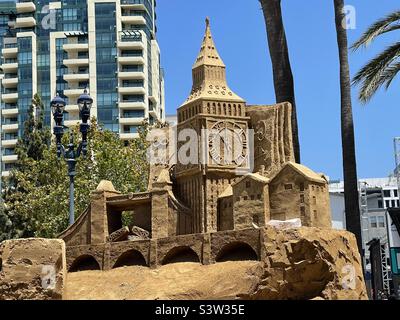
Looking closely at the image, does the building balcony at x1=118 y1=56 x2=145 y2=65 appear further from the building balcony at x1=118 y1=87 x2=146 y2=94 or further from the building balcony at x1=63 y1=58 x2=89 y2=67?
the building balcony at x1=63 y1=58 x2=89 y2=67

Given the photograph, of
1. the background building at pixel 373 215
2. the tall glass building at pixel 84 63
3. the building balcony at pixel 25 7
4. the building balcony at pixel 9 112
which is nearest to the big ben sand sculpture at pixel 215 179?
the background building at pixel 373 215

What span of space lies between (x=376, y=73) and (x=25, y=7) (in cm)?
6377

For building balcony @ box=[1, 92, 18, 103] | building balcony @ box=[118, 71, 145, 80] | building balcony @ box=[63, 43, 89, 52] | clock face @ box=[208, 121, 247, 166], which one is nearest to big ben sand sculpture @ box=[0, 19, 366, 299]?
clock face @ box=[208, 121, 247, 166]

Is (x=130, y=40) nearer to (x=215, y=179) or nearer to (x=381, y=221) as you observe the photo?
(x=381, y=221)

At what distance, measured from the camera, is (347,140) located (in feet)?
76.2

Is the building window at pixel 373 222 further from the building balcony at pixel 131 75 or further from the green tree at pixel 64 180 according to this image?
the building balcony at pixel 131 75

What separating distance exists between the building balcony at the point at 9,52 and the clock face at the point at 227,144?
61.4m

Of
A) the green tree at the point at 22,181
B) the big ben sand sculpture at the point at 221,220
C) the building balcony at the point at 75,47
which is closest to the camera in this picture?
the big ben sand sculpture at the point at 221,220

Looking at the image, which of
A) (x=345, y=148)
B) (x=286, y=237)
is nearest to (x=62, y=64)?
(x=345, y=148)

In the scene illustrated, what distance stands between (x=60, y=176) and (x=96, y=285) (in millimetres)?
16894

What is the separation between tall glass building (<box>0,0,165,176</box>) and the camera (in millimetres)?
74438

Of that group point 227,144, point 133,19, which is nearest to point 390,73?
point 227,144

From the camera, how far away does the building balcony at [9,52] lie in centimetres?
7756

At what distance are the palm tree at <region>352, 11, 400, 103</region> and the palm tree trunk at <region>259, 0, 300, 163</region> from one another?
309 cm
